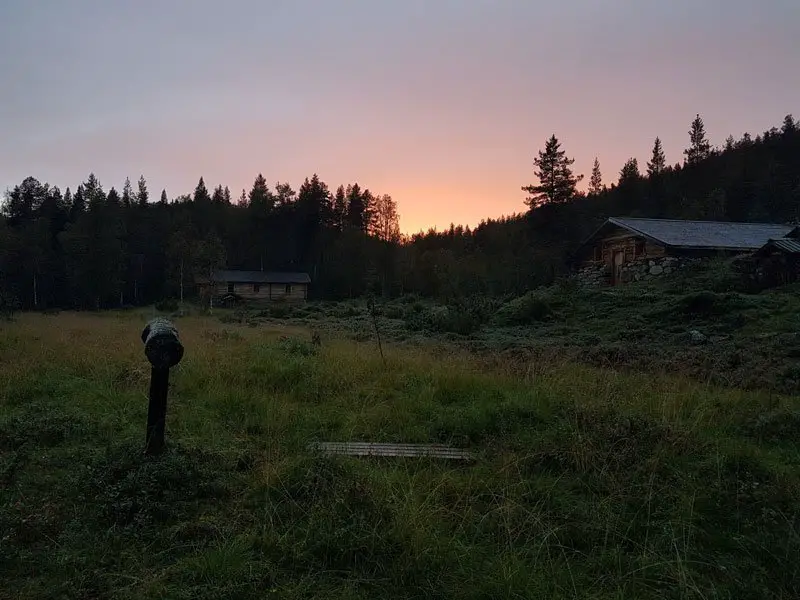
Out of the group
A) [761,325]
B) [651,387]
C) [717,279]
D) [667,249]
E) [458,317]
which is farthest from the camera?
[667,249]

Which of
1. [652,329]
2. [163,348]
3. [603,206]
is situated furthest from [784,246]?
[603,206]

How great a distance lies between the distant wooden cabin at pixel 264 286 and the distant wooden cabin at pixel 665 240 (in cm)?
3335

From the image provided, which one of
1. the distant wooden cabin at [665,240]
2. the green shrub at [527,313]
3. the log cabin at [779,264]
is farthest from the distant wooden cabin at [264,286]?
the log cabin at [779,264]

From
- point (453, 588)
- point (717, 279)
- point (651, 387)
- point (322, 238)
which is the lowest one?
point (453, 588)

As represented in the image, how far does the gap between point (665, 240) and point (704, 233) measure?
11.9ft

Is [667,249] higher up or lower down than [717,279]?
higher up

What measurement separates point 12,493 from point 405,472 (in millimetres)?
2746

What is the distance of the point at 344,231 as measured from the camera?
6412cm

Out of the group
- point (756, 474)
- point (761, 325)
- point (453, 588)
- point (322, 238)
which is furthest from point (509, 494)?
point (322, 238)

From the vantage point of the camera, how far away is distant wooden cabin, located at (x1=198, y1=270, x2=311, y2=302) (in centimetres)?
5197

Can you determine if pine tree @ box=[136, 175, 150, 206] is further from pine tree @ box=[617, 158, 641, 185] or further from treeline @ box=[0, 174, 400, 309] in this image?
pine tree @ box=[617, 158, 641, 185]

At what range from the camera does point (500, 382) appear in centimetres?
644

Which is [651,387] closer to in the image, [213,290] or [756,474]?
[756,474]

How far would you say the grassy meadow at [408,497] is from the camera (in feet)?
8.60
